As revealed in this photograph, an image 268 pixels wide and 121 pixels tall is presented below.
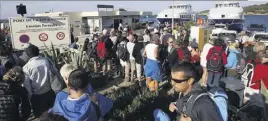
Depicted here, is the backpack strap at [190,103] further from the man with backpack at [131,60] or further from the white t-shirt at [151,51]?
the man with backpack at [131,60]

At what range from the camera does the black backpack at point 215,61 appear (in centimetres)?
639

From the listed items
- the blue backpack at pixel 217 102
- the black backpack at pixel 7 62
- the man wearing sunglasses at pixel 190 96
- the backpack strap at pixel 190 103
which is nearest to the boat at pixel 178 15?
the black backpack at pixel 7 62

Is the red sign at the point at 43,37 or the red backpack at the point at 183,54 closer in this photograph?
the red backpack at the point at 183,54

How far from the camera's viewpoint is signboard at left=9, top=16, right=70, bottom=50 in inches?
379

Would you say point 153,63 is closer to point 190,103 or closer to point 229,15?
point 190,103

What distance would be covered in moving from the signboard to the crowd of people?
1.18 m

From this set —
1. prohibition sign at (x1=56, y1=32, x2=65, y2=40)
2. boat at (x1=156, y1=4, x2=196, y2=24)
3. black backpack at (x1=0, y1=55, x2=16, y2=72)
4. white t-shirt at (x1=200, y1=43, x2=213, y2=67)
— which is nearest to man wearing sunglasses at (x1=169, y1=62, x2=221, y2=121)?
black backpack at (x1=0, y1=55, x2=16, y2=72)

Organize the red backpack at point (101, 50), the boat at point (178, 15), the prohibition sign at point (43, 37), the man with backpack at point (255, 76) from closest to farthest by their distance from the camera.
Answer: the man with backpack at point (255, 76)
the red backpack at point (101, 50)
the prohibition sign at point (43, 37)
the boat at point (178, 15)

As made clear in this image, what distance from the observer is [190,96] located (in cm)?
256

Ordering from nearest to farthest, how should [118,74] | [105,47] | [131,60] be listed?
[131,60]
[105,47]
[118,74]

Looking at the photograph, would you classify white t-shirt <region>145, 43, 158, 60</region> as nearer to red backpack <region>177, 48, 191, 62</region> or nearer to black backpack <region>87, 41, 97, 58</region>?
red backpack <region>177, 48, 191, 62</region>

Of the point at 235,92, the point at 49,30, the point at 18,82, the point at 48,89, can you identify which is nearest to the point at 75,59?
the point at 49,30

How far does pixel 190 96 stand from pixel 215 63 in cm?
411

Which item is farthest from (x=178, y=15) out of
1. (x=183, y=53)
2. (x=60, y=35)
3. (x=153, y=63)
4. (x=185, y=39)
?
(x=153, y=63)
